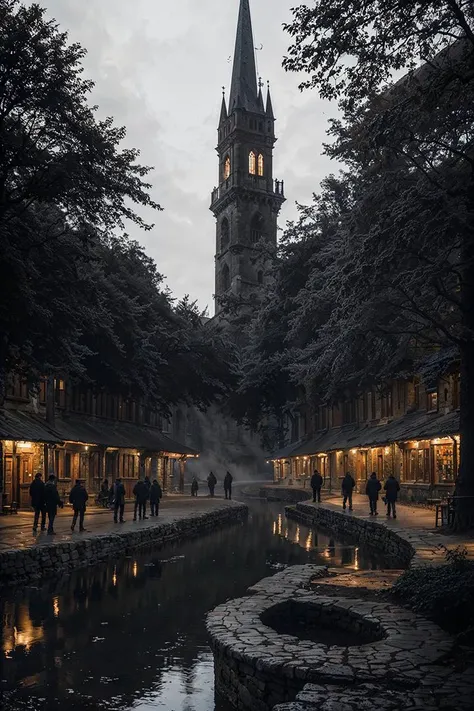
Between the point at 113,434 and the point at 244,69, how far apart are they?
74.4m

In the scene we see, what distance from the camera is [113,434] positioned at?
1743 inches

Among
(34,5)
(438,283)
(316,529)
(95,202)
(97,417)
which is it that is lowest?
(316,529)

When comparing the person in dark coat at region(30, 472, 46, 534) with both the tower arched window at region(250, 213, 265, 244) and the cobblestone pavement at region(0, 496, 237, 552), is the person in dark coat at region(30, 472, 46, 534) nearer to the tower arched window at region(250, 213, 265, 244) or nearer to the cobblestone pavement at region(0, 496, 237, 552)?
the cobblestone pavement at region(0, 496, 237, 552)

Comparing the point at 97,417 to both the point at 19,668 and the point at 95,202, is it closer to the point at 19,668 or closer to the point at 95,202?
the point at 95,202

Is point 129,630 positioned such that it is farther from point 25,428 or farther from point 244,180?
point 244,180

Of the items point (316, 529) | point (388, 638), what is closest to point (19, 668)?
point (388, 638)

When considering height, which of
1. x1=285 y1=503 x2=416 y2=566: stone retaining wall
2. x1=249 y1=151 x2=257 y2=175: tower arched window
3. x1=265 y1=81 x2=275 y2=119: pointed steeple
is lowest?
x1=285 y1=503 x2=416 y2=566: stone retaining wall

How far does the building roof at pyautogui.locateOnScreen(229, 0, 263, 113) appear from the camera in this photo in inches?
4064

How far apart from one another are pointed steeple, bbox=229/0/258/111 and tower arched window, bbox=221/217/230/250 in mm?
14910

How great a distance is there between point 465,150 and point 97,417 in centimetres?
2952

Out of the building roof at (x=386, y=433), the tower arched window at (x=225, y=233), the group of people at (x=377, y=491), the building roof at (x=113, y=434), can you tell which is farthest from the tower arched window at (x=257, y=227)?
the group of people at (x=377, y=491)

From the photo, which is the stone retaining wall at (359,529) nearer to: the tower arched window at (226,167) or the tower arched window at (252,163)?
the tower arched window at (252,163)

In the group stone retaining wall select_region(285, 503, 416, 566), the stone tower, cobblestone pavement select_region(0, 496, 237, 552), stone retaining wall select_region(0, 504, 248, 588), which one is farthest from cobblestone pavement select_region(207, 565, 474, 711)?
the stone tower

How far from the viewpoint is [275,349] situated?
49781mm
